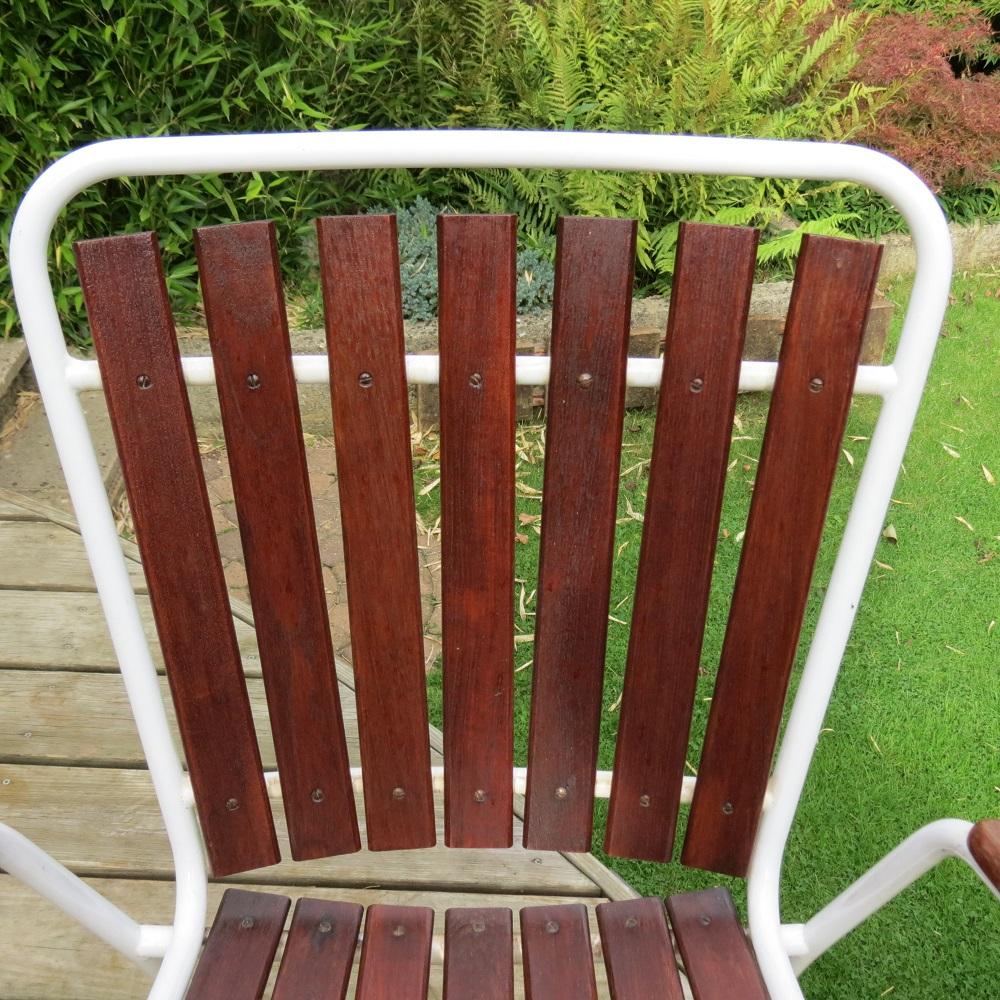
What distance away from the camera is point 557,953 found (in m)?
0.96

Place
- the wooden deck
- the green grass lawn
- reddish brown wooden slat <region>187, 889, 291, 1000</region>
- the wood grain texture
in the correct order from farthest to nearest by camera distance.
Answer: the green grass lawn → the wooden deck → reddish brown wooden slat <region>187, 889, 291, 1000</region> → the wood grain texture

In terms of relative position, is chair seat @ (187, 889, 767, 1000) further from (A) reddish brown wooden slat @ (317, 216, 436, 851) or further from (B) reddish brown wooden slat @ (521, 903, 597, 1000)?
(A) reddish brown wooden slat @ (317, 216, 436, 851)

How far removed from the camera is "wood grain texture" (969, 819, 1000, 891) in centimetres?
73

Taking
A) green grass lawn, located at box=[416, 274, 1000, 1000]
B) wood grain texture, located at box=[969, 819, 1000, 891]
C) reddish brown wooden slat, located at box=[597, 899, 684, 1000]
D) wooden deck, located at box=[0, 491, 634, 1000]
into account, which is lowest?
green grass lawn, located at box=[416, 274, 1000, 1000]

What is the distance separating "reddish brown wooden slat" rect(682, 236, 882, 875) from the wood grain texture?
0.23 m

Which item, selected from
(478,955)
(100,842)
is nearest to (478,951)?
(478,955)

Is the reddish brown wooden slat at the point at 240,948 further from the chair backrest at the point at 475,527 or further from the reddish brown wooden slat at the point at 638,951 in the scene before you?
the reddish brown wooden slat at the point at 638,951

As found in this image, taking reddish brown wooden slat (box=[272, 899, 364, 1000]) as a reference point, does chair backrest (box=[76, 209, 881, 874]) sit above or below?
above

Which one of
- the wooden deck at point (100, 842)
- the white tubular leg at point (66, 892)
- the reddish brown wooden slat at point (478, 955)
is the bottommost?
the wooden deck at point (100, 842)

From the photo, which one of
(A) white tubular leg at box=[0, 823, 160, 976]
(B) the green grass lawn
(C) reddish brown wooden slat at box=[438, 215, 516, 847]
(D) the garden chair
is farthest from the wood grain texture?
(B) the green grass lawn

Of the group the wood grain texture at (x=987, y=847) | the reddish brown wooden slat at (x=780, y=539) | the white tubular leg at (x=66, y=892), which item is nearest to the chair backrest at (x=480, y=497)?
the reddish brown wooden slat at (x=780, y=539)

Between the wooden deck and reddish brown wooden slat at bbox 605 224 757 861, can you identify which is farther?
the wooden deck

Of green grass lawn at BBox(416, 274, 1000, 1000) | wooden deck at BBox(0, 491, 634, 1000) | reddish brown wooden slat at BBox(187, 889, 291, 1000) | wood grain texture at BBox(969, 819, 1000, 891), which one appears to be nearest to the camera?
wood grain texture at BBox(969, 819, 1000, 891)

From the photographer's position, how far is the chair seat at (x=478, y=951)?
0.93 m
